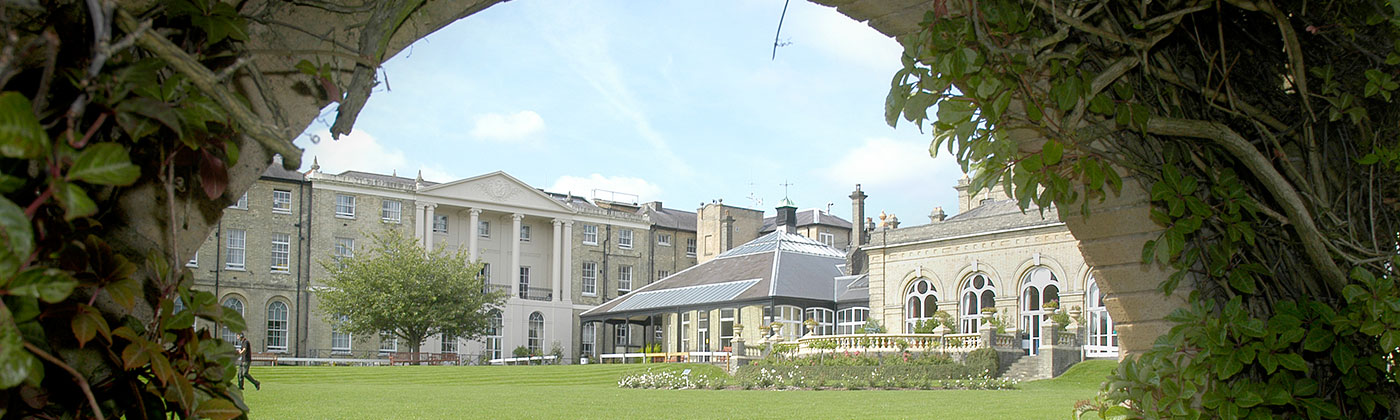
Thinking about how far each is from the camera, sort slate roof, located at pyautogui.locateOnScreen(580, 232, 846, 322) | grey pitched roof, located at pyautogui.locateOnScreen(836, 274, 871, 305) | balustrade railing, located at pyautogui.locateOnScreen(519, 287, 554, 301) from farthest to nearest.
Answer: balustrade railing, located at pyautogui.locateOnScreen(519, 287, 554, 301) < grey pitched roof, located at pyautogui.locateOnScreen(836, 274, 871, 305) < slate roof, located at pyautogui.locateOnScreen(580, 232, 846, 322)

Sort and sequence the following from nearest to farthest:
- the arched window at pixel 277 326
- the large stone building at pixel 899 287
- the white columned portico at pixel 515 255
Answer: the large stone building at pixel 899 287 → the arched window at pixel 277 326 → the white columned portico at pixel 515 255

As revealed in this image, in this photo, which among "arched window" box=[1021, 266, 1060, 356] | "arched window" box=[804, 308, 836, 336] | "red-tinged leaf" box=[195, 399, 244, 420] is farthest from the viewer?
"arched window" box=[804, 308, 836, 336]

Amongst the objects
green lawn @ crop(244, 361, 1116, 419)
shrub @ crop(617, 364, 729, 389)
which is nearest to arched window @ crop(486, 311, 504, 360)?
shrub @ crop(617, 364, 729, 389)

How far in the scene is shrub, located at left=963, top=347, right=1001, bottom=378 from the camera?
22875mm

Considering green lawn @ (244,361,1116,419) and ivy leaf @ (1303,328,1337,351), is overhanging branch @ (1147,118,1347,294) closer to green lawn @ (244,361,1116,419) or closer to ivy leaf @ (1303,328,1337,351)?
ivy leaf @ (1303,328,1337,351)

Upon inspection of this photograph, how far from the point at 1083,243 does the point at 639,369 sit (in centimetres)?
2344

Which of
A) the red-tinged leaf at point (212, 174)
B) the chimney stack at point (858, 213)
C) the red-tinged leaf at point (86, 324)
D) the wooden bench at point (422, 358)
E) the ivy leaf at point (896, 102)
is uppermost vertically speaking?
the chimney stack at point (858, 213)

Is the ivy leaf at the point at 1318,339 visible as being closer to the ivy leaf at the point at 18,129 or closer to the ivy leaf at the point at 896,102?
the ivy leaf at the point at 896,102

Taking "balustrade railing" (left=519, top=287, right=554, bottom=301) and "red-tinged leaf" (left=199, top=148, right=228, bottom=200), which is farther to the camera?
"balustrade railing" (left=519, top=287, right=554, bottom=301)

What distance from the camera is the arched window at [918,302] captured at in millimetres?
32281

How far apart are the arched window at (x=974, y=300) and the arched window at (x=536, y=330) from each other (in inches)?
764

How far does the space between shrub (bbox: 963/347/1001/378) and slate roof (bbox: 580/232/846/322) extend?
1010cm

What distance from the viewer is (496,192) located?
137ft

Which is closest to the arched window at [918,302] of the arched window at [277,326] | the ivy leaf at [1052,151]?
Answer: the arched window at [277,326]
